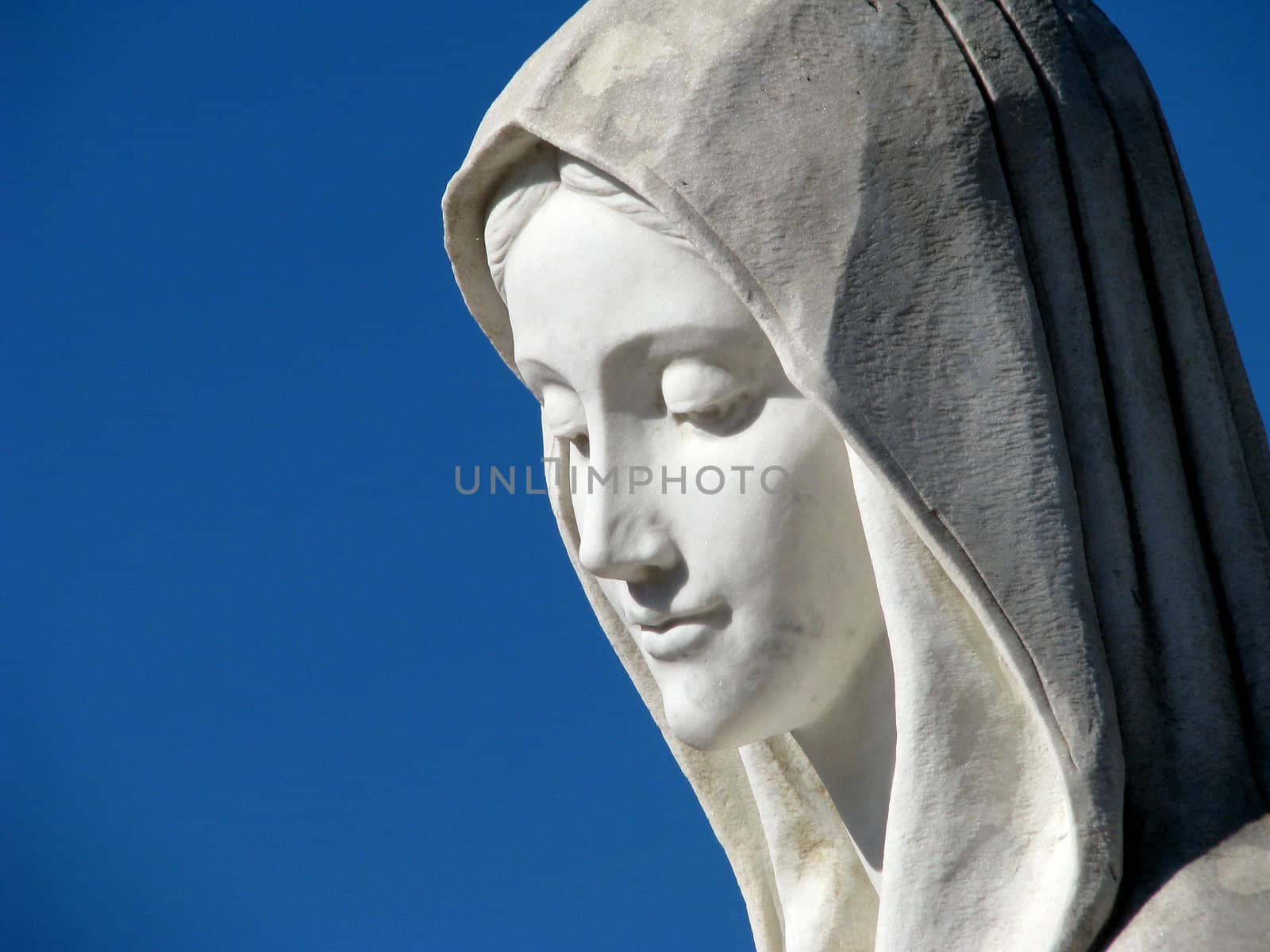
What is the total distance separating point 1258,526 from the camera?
314 centimetres

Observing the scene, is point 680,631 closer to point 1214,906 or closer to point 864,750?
point 864,750

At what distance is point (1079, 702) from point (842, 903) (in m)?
0.85

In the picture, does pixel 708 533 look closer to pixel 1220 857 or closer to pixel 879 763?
pixel 879 763

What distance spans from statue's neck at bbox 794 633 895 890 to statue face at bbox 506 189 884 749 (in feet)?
0.13

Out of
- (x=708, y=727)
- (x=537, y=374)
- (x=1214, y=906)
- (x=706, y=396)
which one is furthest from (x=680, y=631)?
(x=1214, y=906)

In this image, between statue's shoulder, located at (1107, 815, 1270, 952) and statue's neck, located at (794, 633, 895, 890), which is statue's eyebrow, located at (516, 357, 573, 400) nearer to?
statue's neck, located at (794, 633, 895, 890)

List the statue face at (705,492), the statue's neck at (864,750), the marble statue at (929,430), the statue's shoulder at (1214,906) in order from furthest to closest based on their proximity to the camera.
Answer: the statue's neck at (864,750)
the statue face at (705,492)
the marble statue at (929,430)
the statue's shoulder at (1214,906)

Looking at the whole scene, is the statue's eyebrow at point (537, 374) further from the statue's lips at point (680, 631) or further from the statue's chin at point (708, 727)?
A: the statue's chin at point (708, 727)

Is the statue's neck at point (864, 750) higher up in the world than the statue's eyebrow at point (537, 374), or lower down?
lower down

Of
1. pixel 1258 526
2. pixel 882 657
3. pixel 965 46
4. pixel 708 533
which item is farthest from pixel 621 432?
pixel 1258 526

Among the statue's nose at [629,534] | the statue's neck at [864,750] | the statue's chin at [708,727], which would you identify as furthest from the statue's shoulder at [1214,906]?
the statue's nose at [629,534]

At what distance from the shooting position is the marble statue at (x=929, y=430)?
289cm

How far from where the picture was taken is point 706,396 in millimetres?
3123

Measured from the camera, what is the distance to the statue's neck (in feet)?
10.7
